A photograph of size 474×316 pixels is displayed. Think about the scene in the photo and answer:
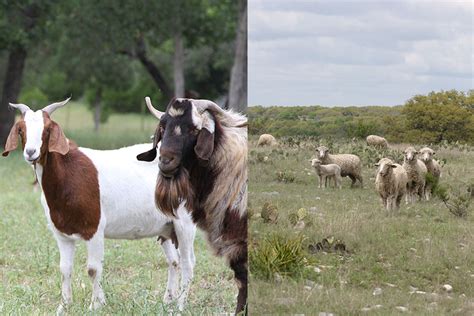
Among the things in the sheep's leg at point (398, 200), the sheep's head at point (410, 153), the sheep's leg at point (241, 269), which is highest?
the sheep's head at point (410, 153)

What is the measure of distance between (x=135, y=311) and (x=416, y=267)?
2.02 metres

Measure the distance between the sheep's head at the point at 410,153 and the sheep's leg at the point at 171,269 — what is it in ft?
7.82

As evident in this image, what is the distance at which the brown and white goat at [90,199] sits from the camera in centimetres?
567

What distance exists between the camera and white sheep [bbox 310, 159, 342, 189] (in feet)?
12.8

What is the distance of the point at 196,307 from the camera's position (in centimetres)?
570

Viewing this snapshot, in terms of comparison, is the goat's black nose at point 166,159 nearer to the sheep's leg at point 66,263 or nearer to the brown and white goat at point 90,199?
the brown and white goat at point 90,199

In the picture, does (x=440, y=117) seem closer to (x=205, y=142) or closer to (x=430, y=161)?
(x=430, y=161)

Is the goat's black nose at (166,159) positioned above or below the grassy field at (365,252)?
above

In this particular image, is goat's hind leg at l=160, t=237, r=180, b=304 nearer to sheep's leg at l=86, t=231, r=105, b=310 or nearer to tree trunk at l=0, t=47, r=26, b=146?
sheep's leg at l=86, t=231, r=105, b=310

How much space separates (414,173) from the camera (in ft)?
13.7

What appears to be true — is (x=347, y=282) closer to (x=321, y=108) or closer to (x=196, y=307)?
(x=321, y=108)

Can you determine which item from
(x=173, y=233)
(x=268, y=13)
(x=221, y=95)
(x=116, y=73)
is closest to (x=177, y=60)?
(x=116, y=73)

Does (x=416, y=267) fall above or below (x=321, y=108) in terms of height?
below

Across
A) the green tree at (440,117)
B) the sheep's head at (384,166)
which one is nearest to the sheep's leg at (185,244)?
the sheep's head at (384,166)
